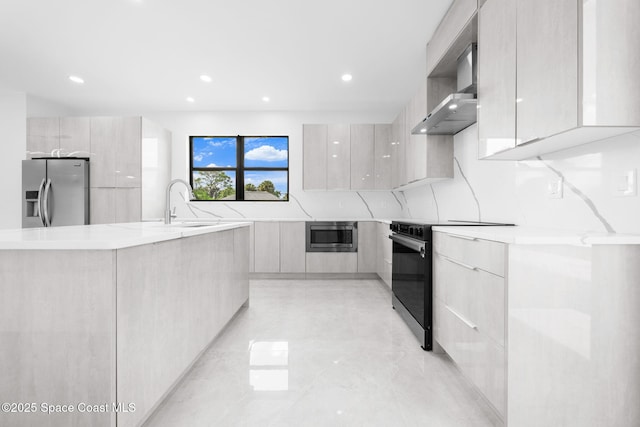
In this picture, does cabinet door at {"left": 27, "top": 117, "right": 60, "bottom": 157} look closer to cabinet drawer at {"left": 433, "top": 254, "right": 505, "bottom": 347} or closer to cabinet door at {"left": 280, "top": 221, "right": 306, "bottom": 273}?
cabinet door at {"left": 280, "top": 221, "right": 306, "bottom": 273}

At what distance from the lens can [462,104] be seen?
7.67ft

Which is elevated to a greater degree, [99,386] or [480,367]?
[99,386]

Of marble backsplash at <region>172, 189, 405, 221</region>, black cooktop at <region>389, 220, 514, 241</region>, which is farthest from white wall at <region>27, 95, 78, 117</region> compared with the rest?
black cooktop at <region>389, 220, 514, 241</region>

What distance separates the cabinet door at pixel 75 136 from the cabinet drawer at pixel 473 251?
4801 mm

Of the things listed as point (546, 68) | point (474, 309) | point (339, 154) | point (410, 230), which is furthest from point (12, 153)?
point (546, 68)

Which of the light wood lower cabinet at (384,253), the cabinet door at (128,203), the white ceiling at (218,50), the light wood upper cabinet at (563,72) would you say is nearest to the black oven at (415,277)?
the light wood lower cabinet at (384,253)

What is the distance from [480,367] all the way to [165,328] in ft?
5.08

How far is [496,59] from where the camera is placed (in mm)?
1969

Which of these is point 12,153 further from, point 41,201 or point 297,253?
point 297,253

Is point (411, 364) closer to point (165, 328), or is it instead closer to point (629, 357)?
point (629, 357)

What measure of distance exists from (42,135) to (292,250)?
3.82m

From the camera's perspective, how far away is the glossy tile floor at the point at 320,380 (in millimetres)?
1635

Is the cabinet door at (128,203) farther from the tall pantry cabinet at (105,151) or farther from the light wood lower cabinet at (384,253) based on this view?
the light wood lower cabinet at (384,253)

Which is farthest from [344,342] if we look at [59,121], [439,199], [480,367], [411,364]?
[59,121]
